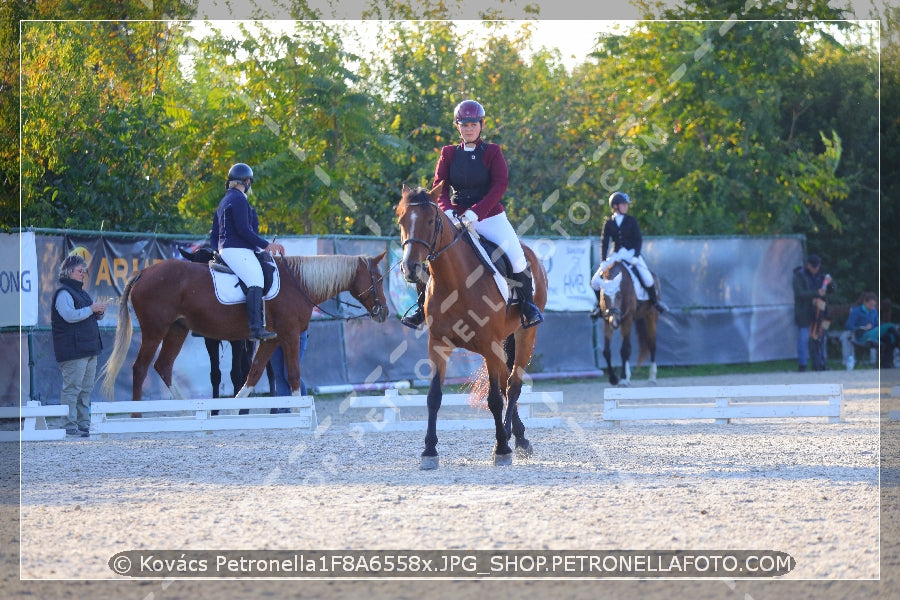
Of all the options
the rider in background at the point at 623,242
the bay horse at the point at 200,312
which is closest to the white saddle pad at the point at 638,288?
the rider in background at the point at 623,242

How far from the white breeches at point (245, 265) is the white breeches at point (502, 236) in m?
3.73

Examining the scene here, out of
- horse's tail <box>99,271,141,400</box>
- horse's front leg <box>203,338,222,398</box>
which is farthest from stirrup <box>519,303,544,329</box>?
horse's front leg <box>203,338,222,398</box>

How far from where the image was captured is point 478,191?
994cm

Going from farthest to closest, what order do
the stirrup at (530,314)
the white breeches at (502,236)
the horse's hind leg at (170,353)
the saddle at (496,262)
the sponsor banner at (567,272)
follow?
1. the sponsor banner at (567,272)
2. the horse's hind leg at (170,353)
3. the stirrup at (530,314)
4. the white breeches at (502,236)
5. the saddle at (496,262)

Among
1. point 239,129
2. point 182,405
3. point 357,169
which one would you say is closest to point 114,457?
point 182,405

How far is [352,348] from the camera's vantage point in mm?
17719

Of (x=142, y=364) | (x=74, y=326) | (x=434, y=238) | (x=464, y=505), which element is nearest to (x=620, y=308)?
(x=142, y=364)

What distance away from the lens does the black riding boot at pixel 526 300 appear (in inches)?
396

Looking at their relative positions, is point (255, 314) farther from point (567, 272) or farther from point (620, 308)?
point (567, 272)

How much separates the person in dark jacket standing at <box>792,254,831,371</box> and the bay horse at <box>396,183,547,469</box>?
545 inches

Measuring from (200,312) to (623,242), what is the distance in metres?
7.77

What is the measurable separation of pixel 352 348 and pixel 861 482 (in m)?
10.4

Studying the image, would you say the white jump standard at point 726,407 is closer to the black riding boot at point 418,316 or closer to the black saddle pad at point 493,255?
the black saddle pad at point 493,255

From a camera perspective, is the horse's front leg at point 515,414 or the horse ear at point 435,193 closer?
the horse ear at point 435,193
